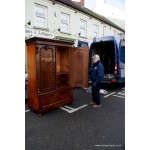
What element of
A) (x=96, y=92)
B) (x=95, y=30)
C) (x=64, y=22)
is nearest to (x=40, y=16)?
(x=64, y=22)

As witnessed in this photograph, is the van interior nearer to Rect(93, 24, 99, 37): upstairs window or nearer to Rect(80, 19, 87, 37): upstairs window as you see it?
Rect(80, 19, 87, 37): upstairs window

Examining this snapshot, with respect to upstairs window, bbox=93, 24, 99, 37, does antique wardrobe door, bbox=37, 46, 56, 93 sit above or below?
below

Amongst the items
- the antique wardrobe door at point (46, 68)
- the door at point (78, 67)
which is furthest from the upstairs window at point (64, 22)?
the antique wardrobe door at point (46, 68)

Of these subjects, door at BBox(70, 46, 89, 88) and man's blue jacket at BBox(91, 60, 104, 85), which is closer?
man's blue jacket at BBox(91, 60, 104, 85)

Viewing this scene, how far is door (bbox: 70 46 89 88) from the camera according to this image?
600cm

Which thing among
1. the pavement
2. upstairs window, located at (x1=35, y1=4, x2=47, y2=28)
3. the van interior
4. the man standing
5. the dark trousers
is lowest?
the pavement

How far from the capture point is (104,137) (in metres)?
3.51

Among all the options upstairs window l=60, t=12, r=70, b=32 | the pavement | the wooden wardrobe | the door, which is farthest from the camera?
upstairs window l=60, t=12, r=70, b=32

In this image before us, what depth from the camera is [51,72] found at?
548cm

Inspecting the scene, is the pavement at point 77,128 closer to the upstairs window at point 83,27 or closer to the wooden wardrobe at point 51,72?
the wooden wardrobe at point 51,72

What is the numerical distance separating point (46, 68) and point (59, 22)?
310 inches

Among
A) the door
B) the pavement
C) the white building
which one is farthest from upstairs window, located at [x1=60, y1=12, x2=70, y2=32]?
the pavement

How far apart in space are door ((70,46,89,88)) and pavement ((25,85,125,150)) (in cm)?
88
